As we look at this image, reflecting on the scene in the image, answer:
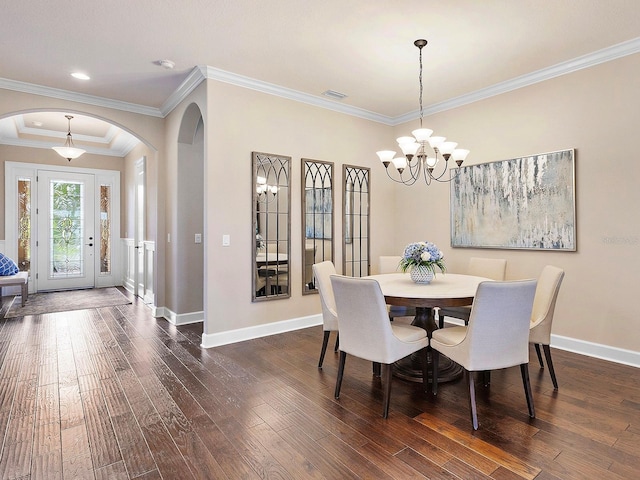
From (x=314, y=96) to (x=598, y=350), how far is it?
4.14 m

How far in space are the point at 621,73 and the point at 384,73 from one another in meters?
2.18

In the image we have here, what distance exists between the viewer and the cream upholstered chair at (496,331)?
2221mm

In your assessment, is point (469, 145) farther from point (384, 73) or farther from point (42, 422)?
point (42, 422)

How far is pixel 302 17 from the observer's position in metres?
2.89

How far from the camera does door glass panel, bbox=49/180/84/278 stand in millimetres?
7328

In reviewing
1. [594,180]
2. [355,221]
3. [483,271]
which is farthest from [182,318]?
[594,180]

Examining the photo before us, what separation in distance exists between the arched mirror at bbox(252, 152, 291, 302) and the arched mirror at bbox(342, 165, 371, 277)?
0.95 m

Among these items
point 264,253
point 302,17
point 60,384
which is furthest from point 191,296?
point 302,17

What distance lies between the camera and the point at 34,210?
7.09 m

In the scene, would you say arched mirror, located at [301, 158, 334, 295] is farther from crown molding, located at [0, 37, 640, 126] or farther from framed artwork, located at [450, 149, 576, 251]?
framed artwork, located at [450, 149, 576, 251]

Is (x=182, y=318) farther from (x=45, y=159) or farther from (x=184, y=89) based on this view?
(x=45, y=159)

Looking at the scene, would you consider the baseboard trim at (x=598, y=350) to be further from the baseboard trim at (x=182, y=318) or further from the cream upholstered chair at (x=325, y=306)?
the baseboard trim at (x=182, y=318)

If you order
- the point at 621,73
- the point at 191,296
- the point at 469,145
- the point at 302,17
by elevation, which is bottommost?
the point at 191,296

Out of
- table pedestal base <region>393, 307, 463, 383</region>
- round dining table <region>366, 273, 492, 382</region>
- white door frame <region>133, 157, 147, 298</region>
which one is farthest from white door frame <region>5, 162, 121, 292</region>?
table pedestal base <region>393, 307, 463, 383</region>
